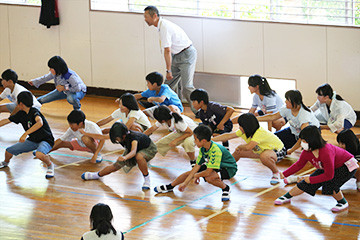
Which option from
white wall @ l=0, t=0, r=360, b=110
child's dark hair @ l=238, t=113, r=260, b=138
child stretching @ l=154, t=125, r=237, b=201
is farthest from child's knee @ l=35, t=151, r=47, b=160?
white wall @ l=0, t=0, r=360, b=110

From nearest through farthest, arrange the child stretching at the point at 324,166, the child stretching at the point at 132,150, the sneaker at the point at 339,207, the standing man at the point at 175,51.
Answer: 1. the child stretching at the point at 324,166
2. the sneaker at the point at 339,207
3. the child stretching at the point at 132,150
4. the standing man at the point at 175,51

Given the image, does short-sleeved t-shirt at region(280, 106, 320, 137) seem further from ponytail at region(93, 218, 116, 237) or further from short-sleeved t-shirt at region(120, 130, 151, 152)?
ponytail at region(93, 218, 116, 237)

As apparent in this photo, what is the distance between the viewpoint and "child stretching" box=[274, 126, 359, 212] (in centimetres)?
547

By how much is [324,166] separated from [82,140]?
8.68 feet

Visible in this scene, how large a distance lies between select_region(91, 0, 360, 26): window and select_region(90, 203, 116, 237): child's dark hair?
498cm

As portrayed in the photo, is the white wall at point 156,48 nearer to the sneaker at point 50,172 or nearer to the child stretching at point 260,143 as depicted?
the child stretching at point 260,143

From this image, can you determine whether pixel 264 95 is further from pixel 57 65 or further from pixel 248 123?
pixel 57 65

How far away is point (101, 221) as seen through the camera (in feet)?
13.7

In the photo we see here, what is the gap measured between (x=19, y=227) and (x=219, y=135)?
2.38m

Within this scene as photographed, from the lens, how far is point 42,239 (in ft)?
17.4

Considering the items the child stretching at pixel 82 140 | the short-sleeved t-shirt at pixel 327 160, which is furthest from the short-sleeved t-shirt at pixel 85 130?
the short-sleeved t-shirt at pixel 327 160

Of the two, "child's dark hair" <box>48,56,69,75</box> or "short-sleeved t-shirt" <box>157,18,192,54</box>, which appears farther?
"short-sleeved t-shirt" <box>157,18,192,54</box>

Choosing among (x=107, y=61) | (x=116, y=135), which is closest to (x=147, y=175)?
(x=116, y=135)

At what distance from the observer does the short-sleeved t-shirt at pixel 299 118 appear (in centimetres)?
662
